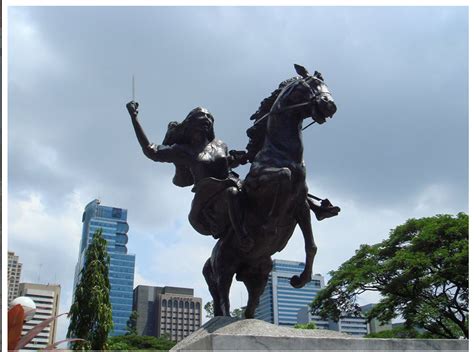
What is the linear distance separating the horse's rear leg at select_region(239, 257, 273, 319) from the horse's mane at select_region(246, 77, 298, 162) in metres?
1.58

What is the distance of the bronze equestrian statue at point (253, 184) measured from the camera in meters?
Result: 6.21

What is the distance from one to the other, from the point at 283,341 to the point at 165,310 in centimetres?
9553

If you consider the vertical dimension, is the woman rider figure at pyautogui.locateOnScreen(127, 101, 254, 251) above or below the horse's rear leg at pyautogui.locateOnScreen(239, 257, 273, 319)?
above

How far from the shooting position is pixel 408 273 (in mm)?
24266

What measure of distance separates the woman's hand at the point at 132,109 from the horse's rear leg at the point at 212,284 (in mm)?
2272

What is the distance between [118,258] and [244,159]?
142028mm

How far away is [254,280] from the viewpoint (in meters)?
7.04

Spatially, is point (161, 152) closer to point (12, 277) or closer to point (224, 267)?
point (224, 267)

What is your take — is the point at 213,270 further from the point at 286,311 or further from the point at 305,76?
the point at 286,311

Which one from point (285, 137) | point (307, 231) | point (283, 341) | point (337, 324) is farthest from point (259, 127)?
point (337, 324)

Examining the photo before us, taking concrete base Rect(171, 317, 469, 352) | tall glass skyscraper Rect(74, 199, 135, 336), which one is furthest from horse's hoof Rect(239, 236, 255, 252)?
tall glass skyscraper Rect(74, 199, 135, 336)

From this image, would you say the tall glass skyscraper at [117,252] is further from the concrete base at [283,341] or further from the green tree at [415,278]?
the concrete base at [283,341]

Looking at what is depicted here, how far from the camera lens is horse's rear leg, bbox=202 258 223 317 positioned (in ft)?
21.6

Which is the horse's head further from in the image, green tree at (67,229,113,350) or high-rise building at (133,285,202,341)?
high-rise building at (133,285,202,341)
